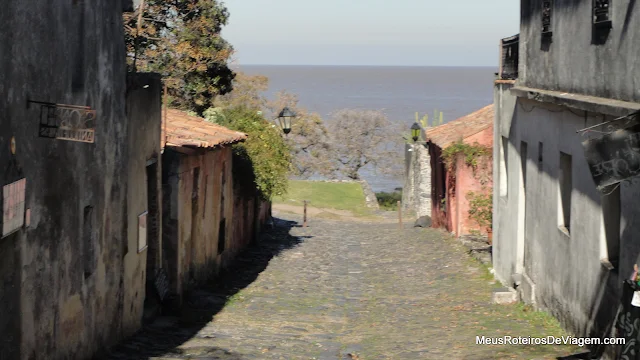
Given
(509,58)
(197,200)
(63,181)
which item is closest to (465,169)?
(509,58)

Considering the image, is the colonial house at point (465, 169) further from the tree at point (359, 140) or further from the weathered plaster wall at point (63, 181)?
the tree at point (359, 140)

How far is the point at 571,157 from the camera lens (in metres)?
12.7

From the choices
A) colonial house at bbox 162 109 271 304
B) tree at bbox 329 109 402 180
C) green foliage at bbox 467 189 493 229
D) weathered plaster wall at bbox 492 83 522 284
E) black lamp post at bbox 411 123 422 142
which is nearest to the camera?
colonial house at bbox 162 109 271 304

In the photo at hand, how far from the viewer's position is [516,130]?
1669cm

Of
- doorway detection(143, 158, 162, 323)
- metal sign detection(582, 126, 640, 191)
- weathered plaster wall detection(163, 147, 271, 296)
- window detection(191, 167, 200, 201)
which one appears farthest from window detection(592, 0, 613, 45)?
window detection(191, 167, 200, 201)

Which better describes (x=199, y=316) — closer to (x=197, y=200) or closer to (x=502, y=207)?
(x=197, y=200)

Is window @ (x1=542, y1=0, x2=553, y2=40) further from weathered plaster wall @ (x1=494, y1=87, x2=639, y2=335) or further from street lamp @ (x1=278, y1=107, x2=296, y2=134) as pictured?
street lamp @ (x1=278, y1=107, x2=296, y2=134)

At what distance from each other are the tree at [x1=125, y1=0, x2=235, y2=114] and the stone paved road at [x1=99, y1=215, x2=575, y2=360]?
5194 millimetres

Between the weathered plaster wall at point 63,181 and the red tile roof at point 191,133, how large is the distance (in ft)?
11.1

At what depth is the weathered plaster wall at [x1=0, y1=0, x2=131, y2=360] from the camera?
8180 millimetres

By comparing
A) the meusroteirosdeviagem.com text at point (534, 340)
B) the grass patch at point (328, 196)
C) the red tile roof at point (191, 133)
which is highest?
the red tile roof at point (191, 133)

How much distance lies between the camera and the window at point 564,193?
514 inches

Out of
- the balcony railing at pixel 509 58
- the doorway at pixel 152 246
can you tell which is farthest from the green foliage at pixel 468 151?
the doorway at pixel 152 246

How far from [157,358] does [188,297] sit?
18.1 feet
